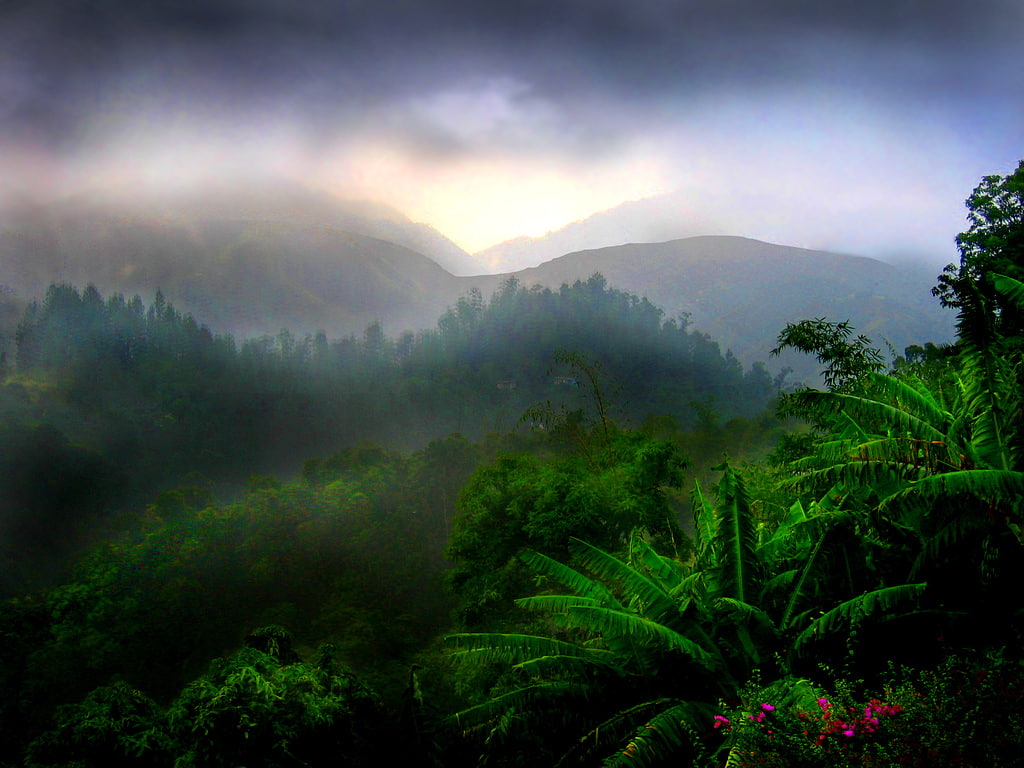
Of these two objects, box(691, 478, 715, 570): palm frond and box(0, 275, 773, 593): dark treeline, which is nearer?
box(691, 478, 715, 570): palm frond

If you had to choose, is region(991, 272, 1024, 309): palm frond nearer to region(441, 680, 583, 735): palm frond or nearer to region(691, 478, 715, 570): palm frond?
region(691, 478, 715, 570): palm frond

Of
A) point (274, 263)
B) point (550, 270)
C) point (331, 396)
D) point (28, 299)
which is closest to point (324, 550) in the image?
point (331, 396)

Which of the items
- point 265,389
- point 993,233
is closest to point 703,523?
point 993,233

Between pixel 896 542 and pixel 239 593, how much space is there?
3745 centimetres

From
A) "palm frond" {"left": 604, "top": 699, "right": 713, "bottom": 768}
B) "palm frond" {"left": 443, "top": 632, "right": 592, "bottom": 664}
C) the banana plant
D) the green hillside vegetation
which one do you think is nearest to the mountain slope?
the green hillside vegetation

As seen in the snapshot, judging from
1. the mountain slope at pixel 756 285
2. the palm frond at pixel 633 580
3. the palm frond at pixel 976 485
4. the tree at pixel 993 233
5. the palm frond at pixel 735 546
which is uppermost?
→ the mountain slope at pixel 756 285

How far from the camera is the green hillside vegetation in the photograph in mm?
6930

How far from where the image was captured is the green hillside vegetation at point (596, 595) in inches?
273

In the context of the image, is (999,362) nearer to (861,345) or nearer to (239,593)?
(861,345)

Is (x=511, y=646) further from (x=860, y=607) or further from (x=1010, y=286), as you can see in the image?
(x=1010, y=286)

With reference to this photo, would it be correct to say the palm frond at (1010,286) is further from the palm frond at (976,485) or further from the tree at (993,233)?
the tree at (993,233)

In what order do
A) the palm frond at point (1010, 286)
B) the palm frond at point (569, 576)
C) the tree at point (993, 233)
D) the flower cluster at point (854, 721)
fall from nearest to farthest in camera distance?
1. the flower cluster at point (854, 721)
2. the palm frond at point (1010, 286)
3. the palm frond at point (569, 576)
4. the tree at point (993, 233)

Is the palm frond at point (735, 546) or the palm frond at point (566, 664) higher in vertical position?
the palm frond at point (735, 546)

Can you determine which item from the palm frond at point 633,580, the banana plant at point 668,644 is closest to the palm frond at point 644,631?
the banana plant at point 668,644
